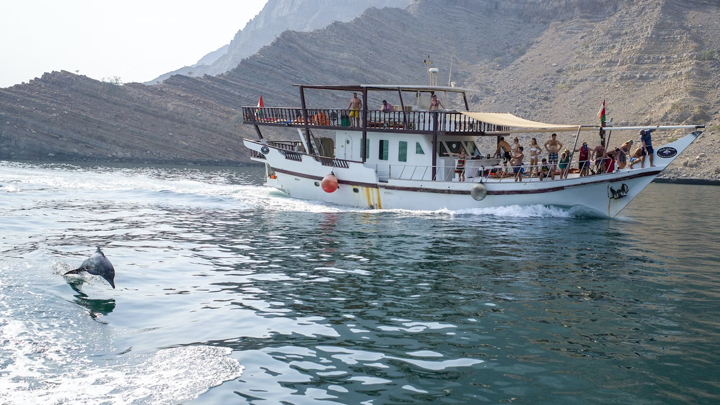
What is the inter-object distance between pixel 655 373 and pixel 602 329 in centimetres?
180

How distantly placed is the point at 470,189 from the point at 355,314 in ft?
44.4

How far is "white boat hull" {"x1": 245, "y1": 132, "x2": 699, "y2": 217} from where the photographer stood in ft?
71.7

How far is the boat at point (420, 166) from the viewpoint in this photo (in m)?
22.5

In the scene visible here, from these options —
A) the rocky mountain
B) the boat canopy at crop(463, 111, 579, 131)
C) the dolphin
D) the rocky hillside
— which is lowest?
the dolphin

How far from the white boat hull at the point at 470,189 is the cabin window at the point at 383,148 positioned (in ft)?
3.12

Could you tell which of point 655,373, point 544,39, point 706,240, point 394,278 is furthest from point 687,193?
point 544,39

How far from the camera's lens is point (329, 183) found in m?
25.4

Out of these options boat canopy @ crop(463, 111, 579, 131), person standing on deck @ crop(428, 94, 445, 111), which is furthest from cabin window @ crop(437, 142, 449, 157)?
boat canopy @ crop(463, 111, 579, 131)

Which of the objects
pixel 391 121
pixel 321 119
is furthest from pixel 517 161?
pixel 321 119

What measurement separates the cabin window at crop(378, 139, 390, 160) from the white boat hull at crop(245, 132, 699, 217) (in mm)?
951

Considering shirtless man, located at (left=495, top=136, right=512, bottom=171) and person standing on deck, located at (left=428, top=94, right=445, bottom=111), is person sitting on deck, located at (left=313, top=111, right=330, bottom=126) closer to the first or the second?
person standing on deck, located at (left=428, top=94, right=445, bottom=111)

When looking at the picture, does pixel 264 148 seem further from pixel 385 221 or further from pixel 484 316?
pixel 484 316

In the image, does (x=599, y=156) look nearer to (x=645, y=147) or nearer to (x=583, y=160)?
(x=583, y=160)

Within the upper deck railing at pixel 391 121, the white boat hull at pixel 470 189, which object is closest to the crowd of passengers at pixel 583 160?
the white boat hull at pixel 470 189
